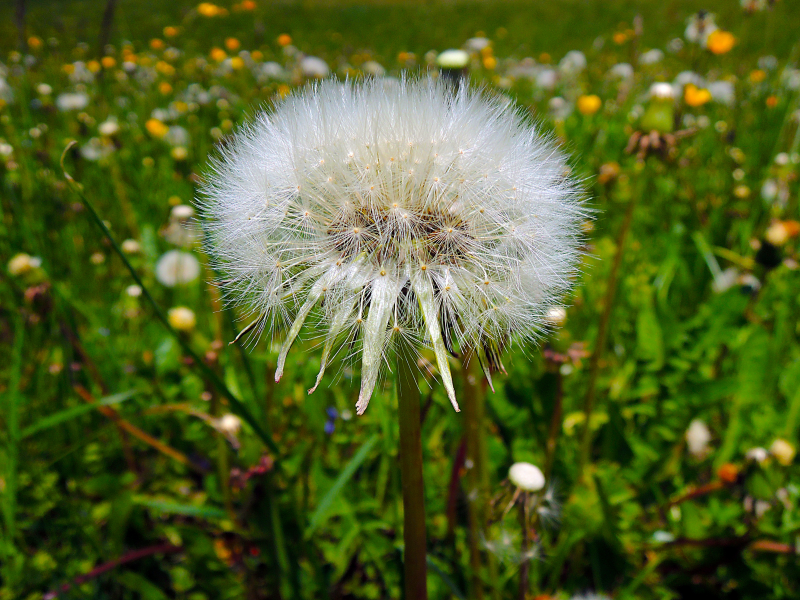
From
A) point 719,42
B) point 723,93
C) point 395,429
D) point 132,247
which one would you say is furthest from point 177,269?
point 723,93

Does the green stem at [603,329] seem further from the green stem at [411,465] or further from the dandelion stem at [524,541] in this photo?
the green stem at [411,465]

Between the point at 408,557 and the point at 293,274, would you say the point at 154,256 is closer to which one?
the point at 293,274

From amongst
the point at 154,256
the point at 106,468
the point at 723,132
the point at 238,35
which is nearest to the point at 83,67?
the point at 238,35

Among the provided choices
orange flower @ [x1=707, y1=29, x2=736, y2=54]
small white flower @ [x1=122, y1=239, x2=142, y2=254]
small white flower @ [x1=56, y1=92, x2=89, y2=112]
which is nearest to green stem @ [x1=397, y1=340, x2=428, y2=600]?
small white flower @ [x1=122, y1=239, x2=142, y2=254]

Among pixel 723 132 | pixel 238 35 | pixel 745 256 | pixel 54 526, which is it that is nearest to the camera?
pixel 54 526

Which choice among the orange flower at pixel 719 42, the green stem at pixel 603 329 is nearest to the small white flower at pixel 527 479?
the green stem at pixel 603 329

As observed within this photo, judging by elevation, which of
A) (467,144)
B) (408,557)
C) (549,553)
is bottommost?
(549,553)
